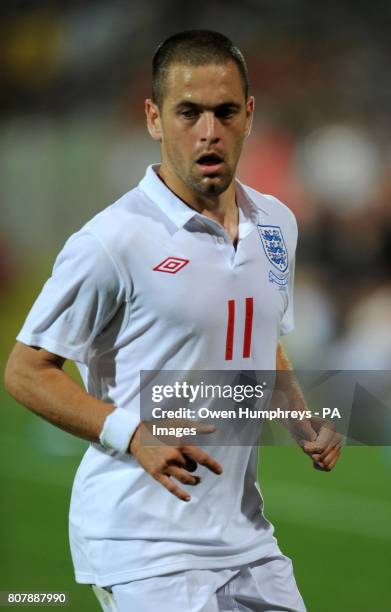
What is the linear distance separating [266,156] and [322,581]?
284cm

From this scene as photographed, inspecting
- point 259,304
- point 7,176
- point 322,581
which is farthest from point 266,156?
point 259,304

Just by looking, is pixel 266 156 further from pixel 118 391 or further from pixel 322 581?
pixel 118 391

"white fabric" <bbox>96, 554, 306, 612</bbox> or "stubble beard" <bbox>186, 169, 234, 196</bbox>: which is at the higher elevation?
"stubble beard" <bbox>186, 169, 234, 196</bbox>

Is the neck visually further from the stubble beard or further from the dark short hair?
the dark short hair

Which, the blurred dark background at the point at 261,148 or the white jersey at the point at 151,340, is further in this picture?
the blurred dark background at the point at 261,148

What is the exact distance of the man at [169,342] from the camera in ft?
6.20

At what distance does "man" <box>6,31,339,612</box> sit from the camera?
189cm

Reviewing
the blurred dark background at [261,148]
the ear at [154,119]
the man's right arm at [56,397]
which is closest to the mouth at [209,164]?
the ear at [154,119]

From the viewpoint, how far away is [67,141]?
655 centimetres

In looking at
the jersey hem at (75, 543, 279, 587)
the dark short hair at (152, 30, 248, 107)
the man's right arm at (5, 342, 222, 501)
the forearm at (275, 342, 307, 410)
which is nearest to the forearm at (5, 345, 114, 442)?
the man's right arm at (5, 342, 222, 501)

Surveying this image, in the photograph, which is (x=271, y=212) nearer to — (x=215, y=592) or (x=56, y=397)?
(x=56, y=397)

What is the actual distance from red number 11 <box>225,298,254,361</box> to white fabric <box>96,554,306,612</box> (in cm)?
43

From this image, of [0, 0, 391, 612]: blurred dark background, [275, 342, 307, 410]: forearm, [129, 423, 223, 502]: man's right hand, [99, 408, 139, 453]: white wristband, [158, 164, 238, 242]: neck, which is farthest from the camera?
[0, 0, 391, 612]: blurred dark background

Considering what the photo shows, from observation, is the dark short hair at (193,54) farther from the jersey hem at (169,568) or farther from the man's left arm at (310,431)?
the jersey hem at (169,568)
